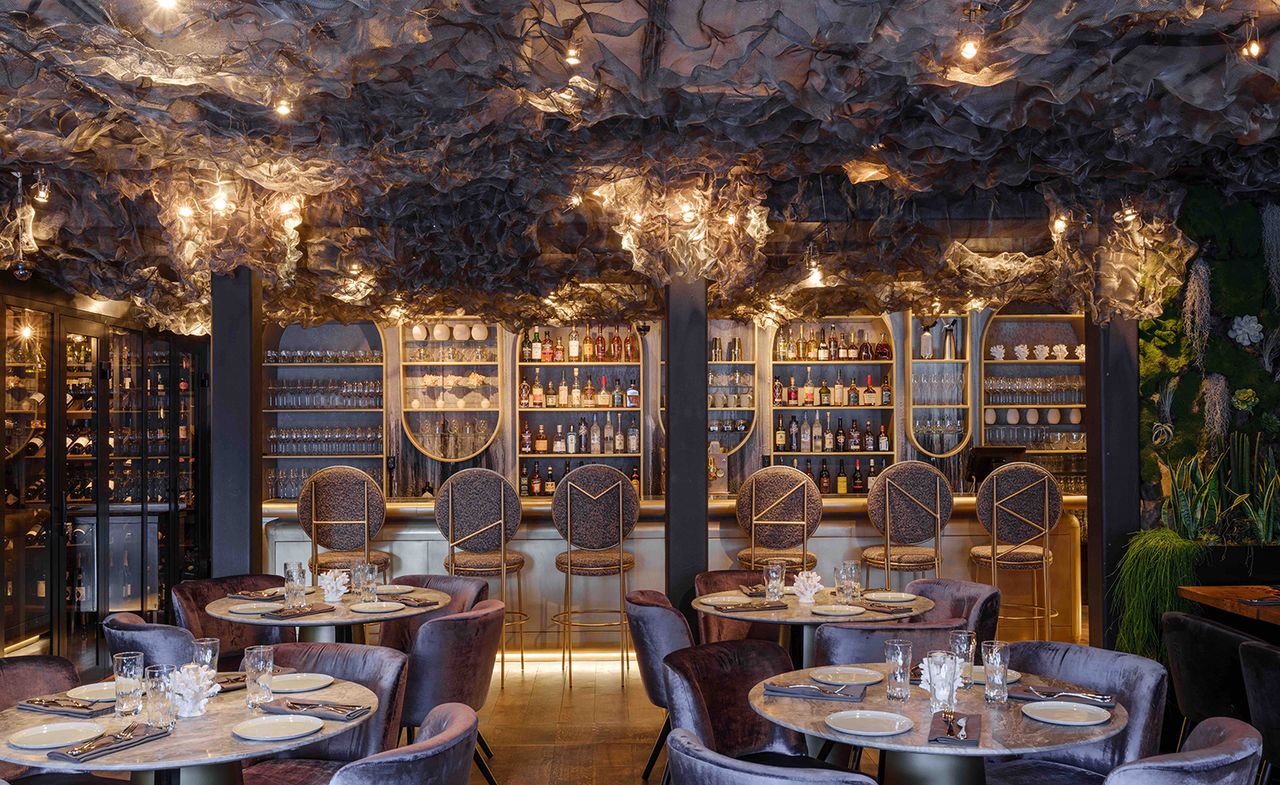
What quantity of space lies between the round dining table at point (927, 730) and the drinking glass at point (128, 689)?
66.1 inches

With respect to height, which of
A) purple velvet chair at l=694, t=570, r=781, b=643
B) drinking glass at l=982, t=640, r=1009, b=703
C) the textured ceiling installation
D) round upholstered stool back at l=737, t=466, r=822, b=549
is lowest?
purple velvet chair at l=694, t=570, r=781, b=643

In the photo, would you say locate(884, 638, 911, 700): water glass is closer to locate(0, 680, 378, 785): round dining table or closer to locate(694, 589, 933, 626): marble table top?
locate(694, 589, 933, 626): marble table top

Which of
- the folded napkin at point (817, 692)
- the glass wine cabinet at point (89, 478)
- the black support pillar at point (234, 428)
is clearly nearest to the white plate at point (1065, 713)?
the folded napkin at point (817, 692)

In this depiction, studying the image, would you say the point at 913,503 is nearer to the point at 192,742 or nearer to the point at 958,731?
the point at 958,731

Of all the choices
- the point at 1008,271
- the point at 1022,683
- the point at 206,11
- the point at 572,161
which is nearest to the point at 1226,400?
the point at 1008,271

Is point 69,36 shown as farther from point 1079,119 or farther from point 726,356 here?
point 726,356

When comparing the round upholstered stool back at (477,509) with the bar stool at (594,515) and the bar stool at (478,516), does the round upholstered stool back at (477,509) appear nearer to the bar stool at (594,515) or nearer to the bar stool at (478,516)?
the bar stool at (478,516)

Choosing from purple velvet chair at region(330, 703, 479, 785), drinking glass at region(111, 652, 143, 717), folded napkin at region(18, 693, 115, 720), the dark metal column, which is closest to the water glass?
purple velvet chair at region(330, 703, 479, 785)

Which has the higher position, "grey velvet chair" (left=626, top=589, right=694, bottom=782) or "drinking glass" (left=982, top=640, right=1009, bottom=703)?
"drinking glass" (left=982, top=640, right=1009, bottom=703)

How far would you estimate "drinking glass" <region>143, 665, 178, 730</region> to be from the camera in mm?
2908

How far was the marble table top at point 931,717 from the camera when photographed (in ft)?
8.94

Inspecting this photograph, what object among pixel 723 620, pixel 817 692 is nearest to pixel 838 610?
pixel 723 620

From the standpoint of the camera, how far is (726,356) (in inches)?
378

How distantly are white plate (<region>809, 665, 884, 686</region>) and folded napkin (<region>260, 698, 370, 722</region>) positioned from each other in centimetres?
137
